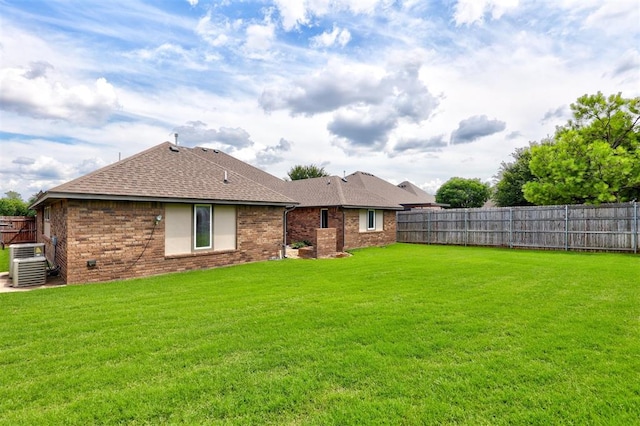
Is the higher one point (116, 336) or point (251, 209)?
point (251, 209)

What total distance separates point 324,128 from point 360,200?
491cm

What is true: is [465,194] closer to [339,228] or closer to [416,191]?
[416,191]

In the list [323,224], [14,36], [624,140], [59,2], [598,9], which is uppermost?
[598,9]

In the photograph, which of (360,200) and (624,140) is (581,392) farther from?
(624,140)

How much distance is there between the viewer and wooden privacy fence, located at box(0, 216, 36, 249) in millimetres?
18766

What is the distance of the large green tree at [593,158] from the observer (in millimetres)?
15742

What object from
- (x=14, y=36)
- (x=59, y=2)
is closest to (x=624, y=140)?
(x=59, y=2)

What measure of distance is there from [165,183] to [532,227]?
1753 centimetres

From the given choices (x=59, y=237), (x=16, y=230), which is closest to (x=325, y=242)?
(x=59, y=237)

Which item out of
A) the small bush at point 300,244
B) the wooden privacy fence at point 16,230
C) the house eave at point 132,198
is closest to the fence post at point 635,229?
the small bush at point 300,244

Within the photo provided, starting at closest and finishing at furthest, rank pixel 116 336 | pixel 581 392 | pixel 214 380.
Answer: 1. pixel 581 392
2. pixel 214 380
3. pixel 116 336

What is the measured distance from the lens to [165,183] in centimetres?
1033

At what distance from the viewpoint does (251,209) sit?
12172 mm

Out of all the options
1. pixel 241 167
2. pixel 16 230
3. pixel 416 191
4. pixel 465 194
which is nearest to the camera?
pixel 16 230
